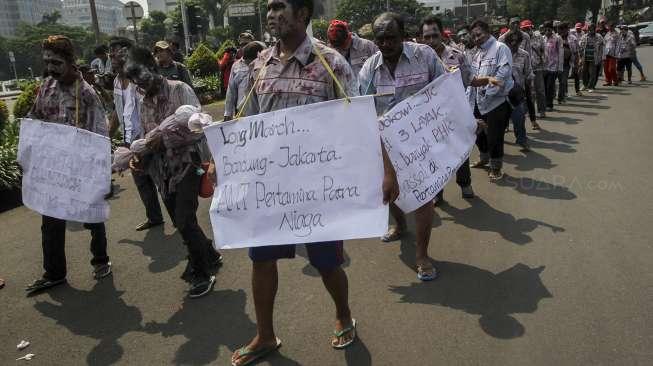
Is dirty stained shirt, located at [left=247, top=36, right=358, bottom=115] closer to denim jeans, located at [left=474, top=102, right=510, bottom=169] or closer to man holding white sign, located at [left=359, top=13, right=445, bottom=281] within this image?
man holding white sign, located at [left=359, top=13, right=445, bottom=281]

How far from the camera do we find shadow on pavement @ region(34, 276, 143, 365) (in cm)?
324

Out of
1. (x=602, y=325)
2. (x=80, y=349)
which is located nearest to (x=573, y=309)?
(x=602, y=325)

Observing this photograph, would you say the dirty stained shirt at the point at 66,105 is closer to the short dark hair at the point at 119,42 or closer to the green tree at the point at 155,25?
the short dark hair at the point at 119,42

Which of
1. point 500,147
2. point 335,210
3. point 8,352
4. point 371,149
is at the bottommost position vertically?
point 8,352

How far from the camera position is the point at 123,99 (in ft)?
18.0

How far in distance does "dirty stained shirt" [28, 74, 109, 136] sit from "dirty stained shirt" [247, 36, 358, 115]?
6.65 ft

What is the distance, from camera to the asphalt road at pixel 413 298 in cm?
299

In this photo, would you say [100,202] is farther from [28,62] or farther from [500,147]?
[28,62]

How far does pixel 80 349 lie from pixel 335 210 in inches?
77.2

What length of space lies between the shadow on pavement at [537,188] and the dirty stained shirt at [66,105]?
4430 millimetres

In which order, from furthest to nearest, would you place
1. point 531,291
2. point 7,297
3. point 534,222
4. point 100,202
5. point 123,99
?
point 123,99, point 534,222, point 7,297, point 100,202, point 531,291

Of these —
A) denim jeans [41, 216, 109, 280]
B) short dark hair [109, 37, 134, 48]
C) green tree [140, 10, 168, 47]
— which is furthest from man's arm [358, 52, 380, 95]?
green tree [140, 10, 168, 47]

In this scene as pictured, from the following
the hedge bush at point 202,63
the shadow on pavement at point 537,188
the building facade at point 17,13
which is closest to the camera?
the shadow on pavement at point 537,188

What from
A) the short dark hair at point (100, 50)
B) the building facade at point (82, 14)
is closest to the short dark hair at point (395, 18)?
the short dark hair at point (100, 50)
